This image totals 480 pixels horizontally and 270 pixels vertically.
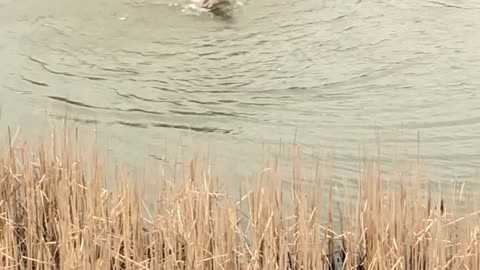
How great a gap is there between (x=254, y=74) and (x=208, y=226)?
130 inches

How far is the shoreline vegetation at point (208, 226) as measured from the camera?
12.1 ft

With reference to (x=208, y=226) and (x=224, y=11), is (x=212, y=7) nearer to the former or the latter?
(x=224, y=11)

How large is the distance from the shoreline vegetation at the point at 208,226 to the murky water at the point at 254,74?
1361 mm

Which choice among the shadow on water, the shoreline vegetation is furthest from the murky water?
the shoreline vegetation

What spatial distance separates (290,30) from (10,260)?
15.9 feet

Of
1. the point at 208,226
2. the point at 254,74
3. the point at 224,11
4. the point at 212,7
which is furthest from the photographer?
the point at 212,7

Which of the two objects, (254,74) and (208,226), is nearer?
(208,226)

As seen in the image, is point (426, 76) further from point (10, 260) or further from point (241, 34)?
point (10, 260)

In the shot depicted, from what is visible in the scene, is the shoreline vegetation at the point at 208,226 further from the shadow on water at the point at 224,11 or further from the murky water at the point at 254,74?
the shadow on water at the point at 224,11

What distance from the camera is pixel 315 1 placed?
8.84m

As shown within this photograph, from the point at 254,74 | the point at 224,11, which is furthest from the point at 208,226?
the point at 224,11

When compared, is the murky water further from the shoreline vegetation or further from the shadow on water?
the shoreline vegetation

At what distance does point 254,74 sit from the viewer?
6984 mm

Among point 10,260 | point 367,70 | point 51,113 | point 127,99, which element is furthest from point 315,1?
point 10,260
